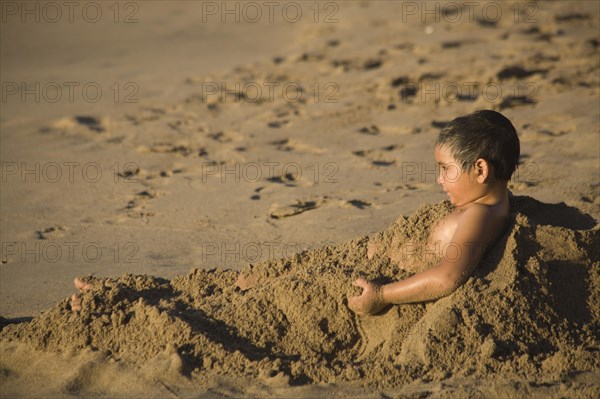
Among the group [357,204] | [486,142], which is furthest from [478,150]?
[357,204]

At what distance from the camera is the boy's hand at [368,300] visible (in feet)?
9.12

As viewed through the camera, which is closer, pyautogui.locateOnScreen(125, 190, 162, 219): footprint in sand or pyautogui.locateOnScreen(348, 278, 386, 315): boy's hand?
pyautogui.locateOnScreen(348, 278, 386, 315): boy's hand

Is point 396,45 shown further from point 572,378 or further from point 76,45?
point 572,378

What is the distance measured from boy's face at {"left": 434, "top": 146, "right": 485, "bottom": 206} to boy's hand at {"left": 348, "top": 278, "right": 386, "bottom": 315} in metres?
0.50

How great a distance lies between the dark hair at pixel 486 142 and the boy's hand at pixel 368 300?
1.90ft

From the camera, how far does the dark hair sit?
2.82 m

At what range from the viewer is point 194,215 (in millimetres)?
4727

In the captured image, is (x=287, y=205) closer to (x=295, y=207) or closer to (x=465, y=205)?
(x=295, y=207)

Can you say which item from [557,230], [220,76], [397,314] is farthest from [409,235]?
[220,76]

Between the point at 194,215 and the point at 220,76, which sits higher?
the point at 220,76

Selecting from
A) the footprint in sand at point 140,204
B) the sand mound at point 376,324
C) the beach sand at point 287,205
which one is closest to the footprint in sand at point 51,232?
the beach sand at point 287,205

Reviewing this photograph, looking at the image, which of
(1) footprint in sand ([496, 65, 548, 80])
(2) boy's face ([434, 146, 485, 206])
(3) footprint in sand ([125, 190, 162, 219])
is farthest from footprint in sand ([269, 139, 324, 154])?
(2) boy's face ([434, 146, 485, 206])

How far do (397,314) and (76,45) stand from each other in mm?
8184

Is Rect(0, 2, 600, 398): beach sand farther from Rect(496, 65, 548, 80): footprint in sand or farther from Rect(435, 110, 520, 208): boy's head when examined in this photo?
Rect(435, 110, 520, 208): boy's head
